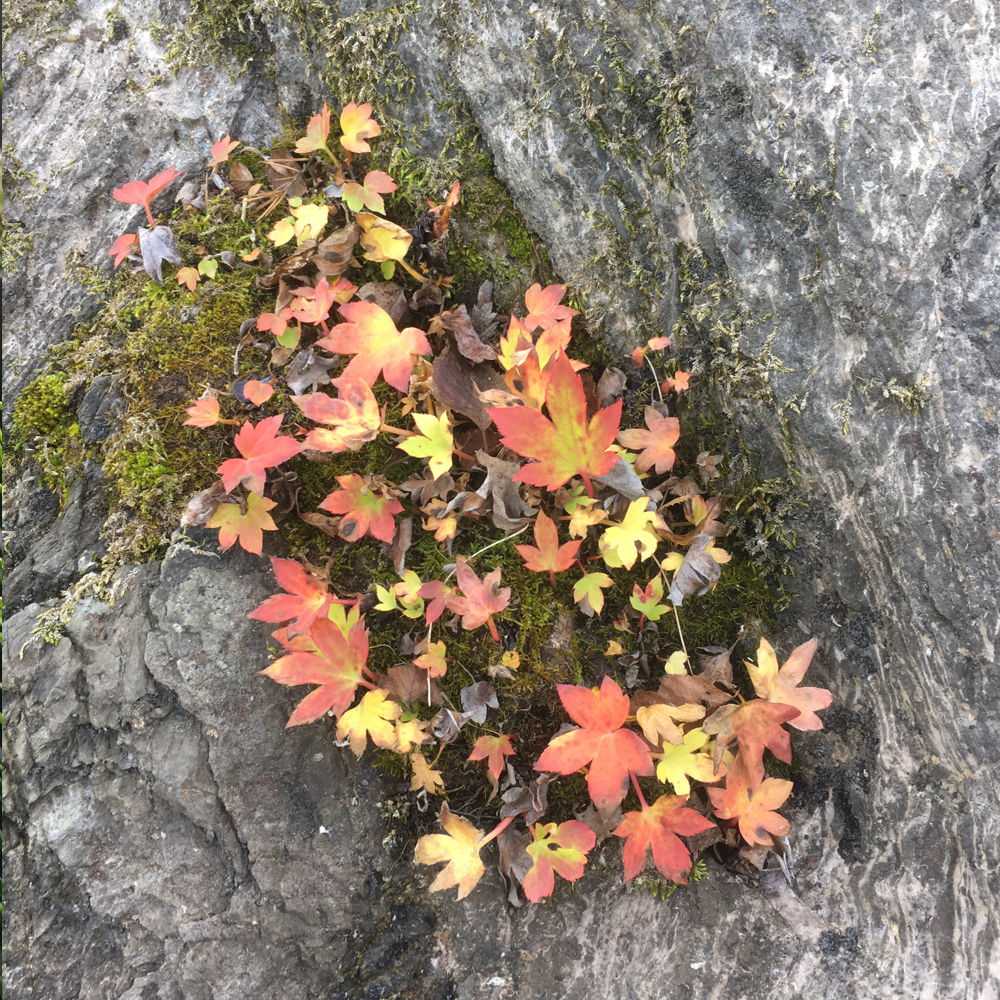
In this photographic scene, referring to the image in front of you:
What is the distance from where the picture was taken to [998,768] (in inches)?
76.7

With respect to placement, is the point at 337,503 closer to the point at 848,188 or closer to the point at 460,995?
the point at 460,995

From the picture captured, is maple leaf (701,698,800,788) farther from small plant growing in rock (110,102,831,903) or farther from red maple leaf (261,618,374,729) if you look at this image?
red maple leaf (261,618,374,729)

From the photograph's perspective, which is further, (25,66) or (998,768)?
(25,66)

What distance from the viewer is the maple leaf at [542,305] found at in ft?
7.72

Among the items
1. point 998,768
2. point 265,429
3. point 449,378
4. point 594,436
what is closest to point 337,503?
point 265,429

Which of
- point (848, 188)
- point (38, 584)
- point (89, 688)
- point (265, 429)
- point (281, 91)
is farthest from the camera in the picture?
point (281, 91)

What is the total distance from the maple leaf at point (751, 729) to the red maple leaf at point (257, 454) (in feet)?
5.20

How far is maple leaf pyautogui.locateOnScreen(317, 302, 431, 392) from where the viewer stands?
2154 millimetres

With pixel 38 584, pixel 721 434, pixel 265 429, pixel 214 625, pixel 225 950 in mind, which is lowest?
pixel 225 950

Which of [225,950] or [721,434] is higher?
[721,434]

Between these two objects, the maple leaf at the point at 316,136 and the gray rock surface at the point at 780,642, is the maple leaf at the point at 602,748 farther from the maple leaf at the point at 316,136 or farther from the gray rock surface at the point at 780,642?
the maple leaf at the point at 316,136

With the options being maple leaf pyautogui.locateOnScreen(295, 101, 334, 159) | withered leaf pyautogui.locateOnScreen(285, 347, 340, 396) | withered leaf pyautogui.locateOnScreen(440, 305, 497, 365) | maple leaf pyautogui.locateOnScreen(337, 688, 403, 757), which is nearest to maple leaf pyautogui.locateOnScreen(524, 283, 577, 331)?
withered leaf pyautogui.locateOnScreen(440, 305, 497, 365)

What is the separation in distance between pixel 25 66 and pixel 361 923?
3791 millimetres

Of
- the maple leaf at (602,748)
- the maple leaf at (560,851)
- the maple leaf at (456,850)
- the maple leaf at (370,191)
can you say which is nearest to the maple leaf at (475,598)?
the maple leaf at (602,748)
